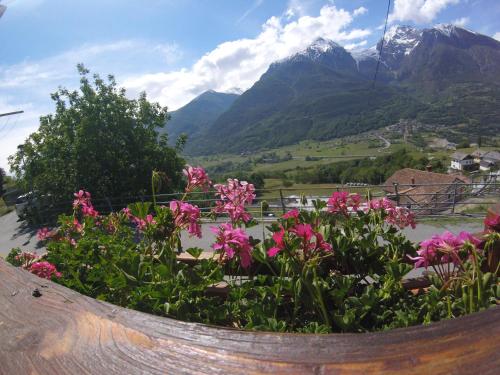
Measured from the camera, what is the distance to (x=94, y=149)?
18.2 m

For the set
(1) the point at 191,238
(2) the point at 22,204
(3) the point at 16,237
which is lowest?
(3) the point at 16,237

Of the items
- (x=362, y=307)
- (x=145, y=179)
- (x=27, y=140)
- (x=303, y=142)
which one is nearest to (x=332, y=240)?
(x=362, y=307)

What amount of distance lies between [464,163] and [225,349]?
315 ft

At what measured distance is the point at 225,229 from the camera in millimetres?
1345

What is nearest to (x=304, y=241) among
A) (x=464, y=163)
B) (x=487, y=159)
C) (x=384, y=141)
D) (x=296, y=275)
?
(x=296, y=275)

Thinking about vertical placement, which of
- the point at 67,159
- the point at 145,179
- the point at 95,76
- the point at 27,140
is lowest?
the point at 145,179

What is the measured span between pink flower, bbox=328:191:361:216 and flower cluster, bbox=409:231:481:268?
43cm

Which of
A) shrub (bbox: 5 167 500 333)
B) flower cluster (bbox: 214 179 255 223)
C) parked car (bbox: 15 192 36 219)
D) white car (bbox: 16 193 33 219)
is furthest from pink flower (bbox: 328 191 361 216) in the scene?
white car (bbox: 16 193 33 219)

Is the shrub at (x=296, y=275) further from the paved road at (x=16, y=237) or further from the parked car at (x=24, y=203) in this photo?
the parked car at (x=24, y=203)

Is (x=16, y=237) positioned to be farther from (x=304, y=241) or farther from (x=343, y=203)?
(x=304, y=241)

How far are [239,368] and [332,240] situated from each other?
1005 millimetres

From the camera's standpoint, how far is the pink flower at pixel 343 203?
5.60ft

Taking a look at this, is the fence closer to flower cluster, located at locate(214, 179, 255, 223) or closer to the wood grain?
flower cluster, located at locate(214, 179, 255, 223)

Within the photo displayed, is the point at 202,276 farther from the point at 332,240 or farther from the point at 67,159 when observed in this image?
the point at 67,159
